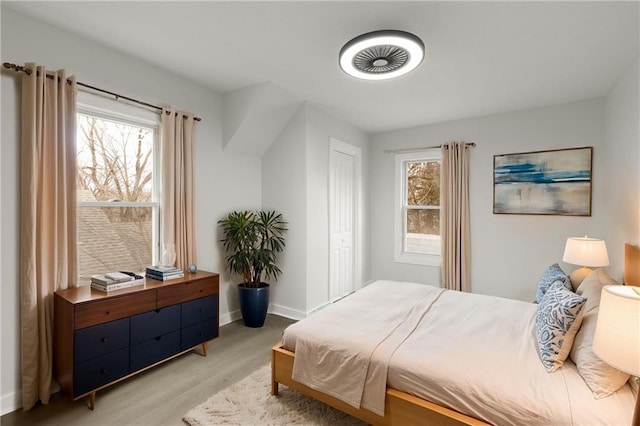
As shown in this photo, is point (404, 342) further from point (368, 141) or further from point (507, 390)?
point (368, 141)

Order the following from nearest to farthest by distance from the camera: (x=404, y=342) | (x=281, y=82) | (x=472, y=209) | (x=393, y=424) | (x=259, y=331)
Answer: (x=393, y=424) < (x=404, y=342) < (x=281, y=82) < (x=259, y=331) < (x=472, y=209)

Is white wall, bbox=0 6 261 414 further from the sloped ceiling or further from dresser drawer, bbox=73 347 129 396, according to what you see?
dresser drawer, bbox=73 347 129 396

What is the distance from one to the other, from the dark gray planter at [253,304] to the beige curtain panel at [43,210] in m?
1.60


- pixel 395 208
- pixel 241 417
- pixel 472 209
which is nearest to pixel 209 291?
pixel 241 417

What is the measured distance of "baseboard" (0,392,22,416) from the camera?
1958mm

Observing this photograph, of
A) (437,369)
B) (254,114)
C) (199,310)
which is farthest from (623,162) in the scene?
(199,310)

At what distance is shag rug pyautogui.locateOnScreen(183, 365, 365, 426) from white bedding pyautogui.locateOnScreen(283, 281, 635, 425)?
245mm

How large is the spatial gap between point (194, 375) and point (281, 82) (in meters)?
2.78

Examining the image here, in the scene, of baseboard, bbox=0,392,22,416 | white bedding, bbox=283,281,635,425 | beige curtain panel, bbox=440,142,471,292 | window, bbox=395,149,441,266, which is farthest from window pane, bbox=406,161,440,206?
baseboard, bbox=0,392,22,416

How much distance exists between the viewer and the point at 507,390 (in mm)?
1432

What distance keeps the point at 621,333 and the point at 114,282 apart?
284 centimetres

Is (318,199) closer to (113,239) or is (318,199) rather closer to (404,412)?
(113,239)

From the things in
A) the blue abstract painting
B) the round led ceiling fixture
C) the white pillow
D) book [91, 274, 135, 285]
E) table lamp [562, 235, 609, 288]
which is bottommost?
the white pillow

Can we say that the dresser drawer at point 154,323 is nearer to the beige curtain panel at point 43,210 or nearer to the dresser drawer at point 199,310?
the dresser drawer at point 199,310
